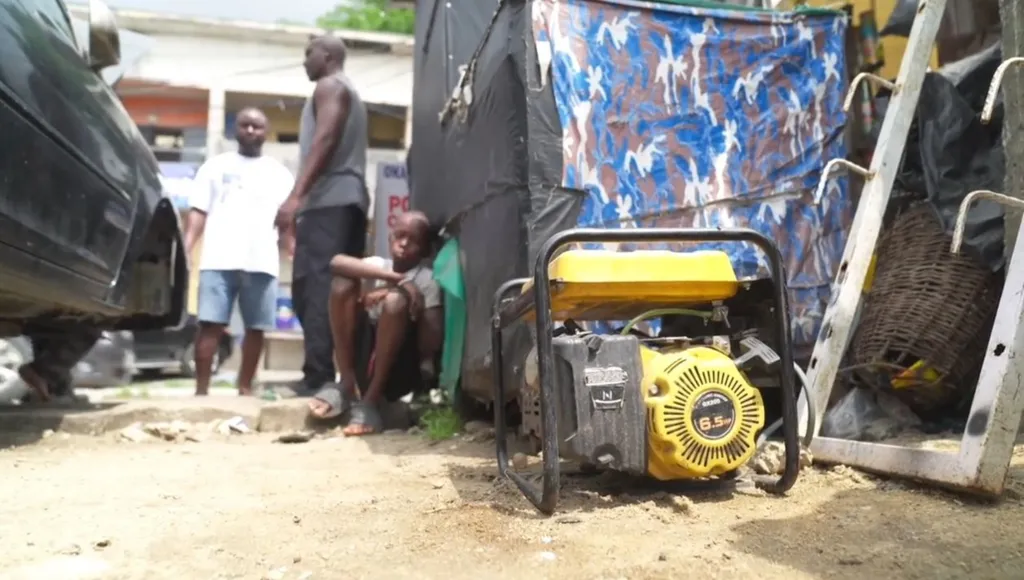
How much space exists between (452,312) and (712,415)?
6.67 ft

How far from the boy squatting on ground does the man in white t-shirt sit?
3.08 ft

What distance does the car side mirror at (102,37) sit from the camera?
3252mm

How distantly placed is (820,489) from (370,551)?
4.08 feet

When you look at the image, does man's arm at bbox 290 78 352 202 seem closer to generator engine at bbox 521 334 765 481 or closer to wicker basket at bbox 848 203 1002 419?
generator engine at bbox 521 334 765 481

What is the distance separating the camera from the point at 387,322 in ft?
12.0

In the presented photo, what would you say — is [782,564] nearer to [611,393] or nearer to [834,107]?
[611,393]

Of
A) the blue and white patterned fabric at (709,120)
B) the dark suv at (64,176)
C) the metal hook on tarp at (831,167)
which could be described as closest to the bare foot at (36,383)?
the dark suv at (64,176)

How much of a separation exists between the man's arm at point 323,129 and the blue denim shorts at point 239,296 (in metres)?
0.77

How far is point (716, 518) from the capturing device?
1.80 m

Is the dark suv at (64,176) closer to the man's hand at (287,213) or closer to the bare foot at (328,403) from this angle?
the man's hand at (287,213)

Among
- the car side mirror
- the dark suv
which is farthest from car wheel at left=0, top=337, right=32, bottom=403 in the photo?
the car side mirror

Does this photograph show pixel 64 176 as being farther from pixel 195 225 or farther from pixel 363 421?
pixel 195 225

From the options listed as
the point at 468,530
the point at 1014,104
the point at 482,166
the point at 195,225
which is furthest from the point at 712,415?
the point at 195,225

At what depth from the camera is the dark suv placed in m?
2.53
